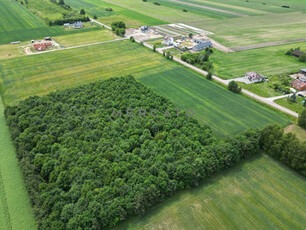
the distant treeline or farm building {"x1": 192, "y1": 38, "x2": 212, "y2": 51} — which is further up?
farm building {"x1": 192, "y1": 38, "x2": 212, "y2": 51}

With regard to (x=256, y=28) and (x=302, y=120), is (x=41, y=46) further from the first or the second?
(x=256, y=28)

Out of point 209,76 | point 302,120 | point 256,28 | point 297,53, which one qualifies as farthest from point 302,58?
point 256,28

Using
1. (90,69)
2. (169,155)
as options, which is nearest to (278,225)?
(169,155)

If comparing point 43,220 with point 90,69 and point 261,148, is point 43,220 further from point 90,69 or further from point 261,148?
point 90,69

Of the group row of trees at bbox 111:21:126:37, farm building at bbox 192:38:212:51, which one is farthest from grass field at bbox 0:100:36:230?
row of trees at bbox 111:21:126:37

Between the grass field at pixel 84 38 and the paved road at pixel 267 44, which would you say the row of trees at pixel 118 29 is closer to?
the grass field at pixel 84 38

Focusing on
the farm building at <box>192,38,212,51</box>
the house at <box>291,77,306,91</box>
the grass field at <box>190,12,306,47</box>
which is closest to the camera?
the house at <box>291,77,306,91</box>

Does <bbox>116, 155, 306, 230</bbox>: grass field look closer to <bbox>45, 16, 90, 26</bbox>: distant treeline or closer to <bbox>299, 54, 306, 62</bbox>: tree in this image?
<bbox>299, 54, 306, 62</bbox>: tree
